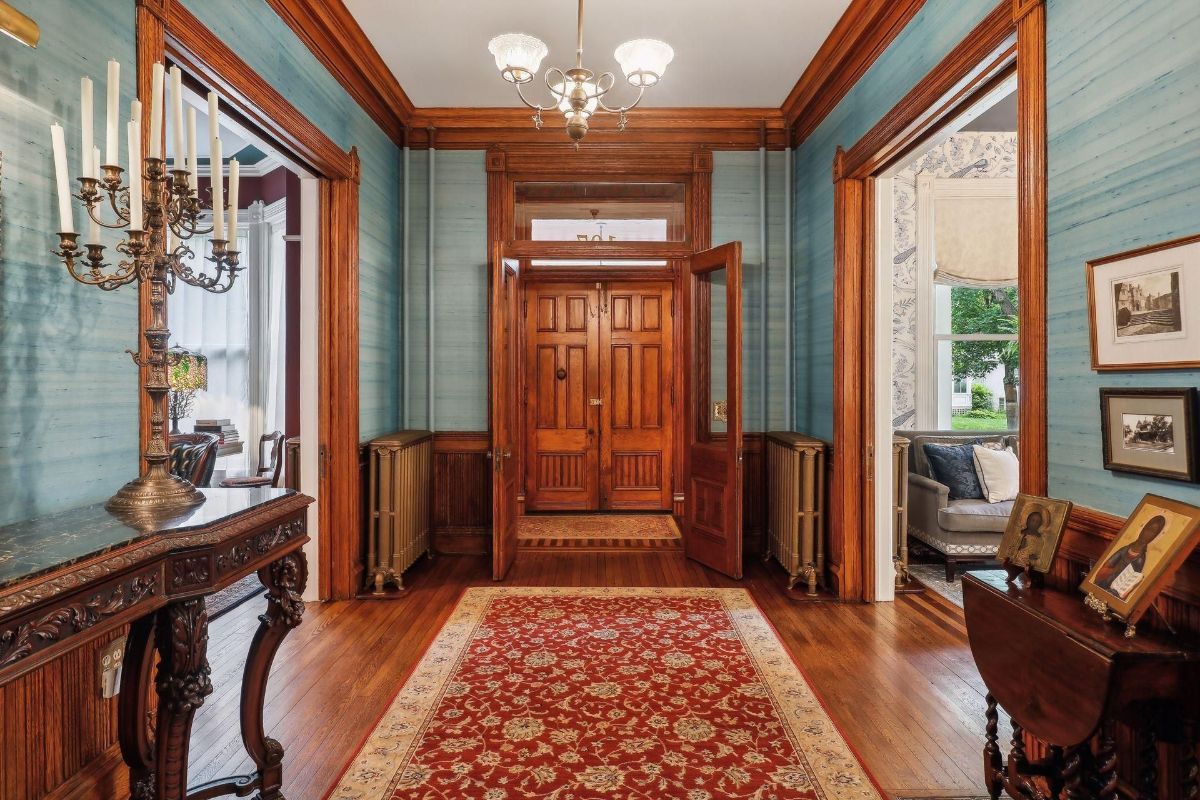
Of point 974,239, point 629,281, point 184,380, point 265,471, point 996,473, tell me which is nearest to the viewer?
point 996,473

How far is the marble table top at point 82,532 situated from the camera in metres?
1.17

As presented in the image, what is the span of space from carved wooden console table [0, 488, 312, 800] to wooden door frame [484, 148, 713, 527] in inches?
110

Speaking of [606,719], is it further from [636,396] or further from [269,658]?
[636,396]

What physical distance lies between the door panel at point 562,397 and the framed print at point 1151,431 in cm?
459

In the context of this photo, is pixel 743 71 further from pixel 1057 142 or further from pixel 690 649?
pixel 690 649

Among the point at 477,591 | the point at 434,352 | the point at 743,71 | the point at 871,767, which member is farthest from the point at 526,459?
the point at 871,767

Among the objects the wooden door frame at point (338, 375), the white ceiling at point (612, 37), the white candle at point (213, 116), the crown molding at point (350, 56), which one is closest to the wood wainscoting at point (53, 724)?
the white candle at point (213, 116)

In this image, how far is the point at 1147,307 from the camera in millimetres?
1598

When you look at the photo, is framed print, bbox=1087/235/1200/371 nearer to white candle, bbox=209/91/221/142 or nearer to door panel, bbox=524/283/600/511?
white candle, bbox=209/91/221/142

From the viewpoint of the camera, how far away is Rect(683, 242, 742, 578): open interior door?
3982 millimetres

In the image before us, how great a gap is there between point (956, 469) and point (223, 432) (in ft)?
20.8

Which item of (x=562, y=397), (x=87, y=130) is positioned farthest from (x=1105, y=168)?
(x=562, y=397)

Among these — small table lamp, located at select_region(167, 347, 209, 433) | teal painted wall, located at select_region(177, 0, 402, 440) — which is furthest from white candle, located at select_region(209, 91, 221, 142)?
small table lamp, located at select_region(167, 347, 209, 433)

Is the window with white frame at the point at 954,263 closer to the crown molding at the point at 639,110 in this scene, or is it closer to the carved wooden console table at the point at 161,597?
the crown molding at the point at 639,110
